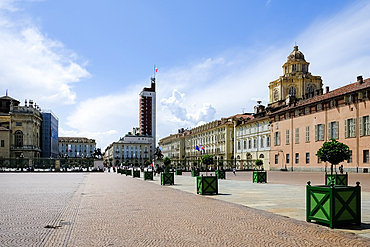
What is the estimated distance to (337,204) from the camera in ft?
28.6

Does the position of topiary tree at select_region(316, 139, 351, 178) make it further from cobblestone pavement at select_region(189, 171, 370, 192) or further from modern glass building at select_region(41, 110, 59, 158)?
modern glass building at select_region(41, 110, 59, 158)

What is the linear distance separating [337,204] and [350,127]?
141 feet

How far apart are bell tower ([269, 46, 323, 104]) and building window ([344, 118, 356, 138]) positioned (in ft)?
134

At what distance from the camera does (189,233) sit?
8.33 m

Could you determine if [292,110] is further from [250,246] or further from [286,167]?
[250,246]

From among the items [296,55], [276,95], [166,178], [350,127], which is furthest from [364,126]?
[296,55]

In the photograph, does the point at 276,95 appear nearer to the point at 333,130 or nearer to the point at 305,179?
the point at 333,130

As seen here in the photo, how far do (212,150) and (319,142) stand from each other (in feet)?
160

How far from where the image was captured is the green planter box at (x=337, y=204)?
8656mm

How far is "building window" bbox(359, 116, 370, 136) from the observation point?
1768 inches

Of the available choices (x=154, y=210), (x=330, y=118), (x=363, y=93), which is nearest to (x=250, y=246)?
(x=154, y=210)

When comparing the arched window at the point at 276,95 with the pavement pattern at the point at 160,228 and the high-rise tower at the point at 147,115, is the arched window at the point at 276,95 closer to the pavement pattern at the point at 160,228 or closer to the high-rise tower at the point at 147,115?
the pavement pattern at the point at 160,228

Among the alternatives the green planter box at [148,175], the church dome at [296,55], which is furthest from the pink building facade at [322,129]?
the church dome at [296,55]

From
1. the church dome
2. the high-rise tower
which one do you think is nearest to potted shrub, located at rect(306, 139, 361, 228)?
the church dome
